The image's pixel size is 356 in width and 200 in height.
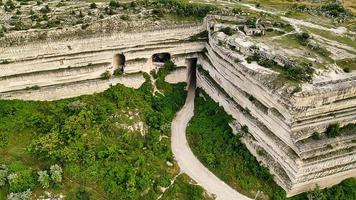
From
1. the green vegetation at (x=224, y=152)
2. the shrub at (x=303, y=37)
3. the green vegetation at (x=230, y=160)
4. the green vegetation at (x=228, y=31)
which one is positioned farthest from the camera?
the green vegetation at (x=228, y=31)

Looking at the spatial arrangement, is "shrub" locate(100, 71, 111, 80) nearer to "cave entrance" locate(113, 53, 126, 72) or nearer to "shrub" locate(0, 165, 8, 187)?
"cave entrance" locate(113, 53, 126, 72)

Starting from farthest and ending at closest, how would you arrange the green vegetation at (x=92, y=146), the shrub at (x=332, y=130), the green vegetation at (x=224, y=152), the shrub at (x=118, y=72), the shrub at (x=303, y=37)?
the shrub at (x=118, y=72) < the shrub at (x=303, y=37) < the green vegetation at (x=224, y=152) < the green vegetation at (x=92, y=146) < the shrub at (x=332, y=130)

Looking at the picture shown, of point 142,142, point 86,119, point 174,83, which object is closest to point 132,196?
point 142,142

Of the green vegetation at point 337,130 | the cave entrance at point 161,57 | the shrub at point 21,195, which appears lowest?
the shrub at point 21,195

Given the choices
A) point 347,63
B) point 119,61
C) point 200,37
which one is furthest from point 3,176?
point 347,63

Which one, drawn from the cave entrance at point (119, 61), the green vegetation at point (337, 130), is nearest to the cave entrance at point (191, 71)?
the cave entrance at point (119, 61)

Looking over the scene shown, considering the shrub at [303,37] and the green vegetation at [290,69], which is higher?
the shrub at [303,37]

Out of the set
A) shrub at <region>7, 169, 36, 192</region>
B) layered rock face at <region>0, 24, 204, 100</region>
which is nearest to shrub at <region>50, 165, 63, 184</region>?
shrub at <region>7, 169, 36, 192</region>

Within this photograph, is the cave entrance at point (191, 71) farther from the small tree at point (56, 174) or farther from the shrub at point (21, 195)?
the shrub at point (21, 195)
